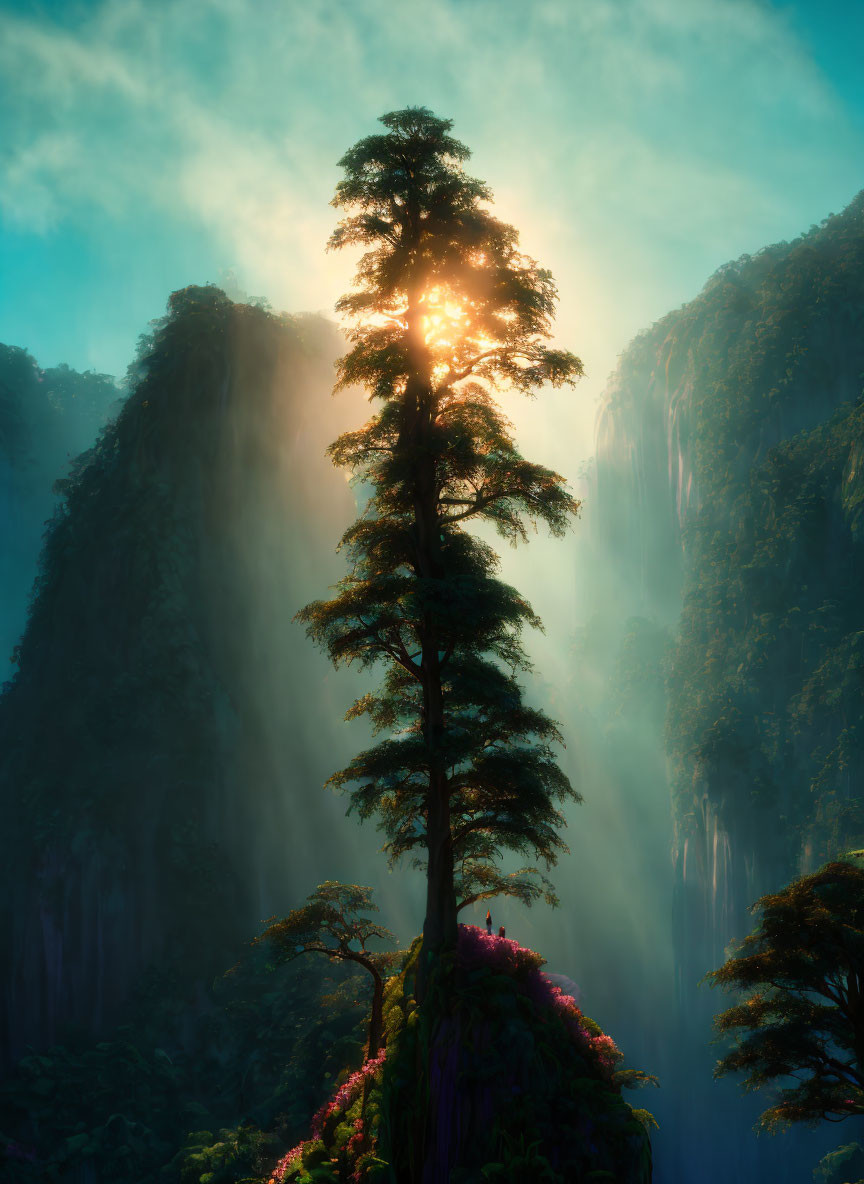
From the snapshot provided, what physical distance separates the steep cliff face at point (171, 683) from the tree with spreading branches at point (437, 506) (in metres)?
22.0

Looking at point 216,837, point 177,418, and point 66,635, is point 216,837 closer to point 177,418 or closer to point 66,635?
point 66,635

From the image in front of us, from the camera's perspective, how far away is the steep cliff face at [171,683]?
27500 millimetres

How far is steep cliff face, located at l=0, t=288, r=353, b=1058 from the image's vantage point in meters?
27.5

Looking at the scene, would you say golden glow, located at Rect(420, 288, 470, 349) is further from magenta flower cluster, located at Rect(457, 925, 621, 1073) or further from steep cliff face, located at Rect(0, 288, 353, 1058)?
steep cliff face, located at Rect(0, 288, 353, 1058)

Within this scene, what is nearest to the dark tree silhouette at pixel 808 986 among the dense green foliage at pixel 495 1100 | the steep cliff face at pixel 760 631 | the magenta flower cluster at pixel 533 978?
the magenta flower cluster at pixel 533 978

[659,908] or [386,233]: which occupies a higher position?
[386,233]

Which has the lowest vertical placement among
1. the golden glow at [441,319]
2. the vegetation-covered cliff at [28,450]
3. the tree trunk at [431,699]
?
the tree trunk at [431,699]

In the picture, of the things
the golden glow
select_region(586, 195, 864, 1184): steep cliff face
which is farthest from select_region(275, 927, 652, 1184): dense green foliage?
select_region(586, 195, 864, 1184): steep cliff face

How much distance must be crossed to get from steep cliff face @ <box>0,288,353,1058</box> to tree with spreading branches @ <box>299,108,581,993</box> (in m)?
22.0

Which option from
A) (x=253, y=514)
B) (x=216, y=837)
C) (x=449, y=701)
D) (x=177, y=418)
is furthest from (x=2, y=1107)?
(x=177, y=418)

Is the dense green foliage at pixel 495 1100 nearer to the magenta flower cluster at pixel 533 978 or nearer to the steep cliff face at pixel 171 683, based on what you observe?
the magenta flower cluster at pixel 533 978

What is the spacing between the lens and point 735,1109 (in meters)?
29.3

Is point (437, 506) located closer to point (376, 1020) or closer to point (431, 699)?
point (431, 699)

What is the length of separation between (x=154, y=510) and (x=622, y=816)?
125 feet
